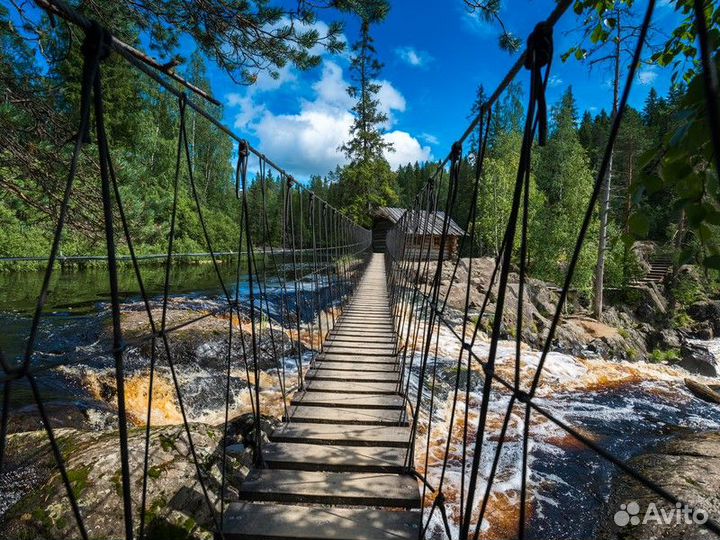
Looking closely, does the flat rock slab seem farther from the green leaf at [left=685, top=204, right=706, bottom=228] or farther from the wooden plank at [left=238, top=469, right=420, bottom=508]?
the green leaf at [left=685, top=204, right=706, bottom=228]

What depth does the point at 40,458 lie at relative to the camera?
2.39m

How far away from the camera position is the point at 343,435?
101 inches

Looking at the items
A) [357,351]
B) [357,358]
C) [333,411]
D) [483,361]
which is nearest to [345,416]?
[333,411]

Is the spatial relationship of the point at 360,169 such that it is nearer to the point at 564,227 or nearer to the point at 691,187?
the point at 564,227

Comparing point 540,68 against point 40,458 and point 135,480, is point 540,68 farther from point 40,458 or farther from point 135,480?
point 40,458

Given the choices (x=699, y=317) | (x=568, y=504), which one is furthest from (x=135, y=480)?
(x=699, y=317)

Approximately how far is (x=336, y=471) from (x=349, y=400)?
0.87 m

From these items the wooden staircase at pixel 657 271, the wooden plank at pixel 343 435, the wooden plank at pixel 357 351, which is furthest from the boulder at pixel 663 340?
the wooden plank at pixel 343 435

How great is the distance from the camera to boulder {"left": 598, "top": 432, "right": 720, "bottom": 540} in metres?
2.86

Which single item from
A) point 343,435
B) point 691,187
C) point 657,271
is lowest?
point 343,435

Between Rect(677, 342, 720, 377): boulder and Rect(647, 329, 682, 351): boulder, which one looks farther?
Rect(647, 329, 682, 351): boulder

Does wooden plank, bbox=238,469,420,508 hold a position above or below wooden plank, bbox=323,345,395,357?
below

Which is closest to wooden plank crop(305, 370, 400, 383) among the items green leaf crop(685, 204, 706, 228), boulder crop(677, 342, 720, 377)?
green leaf crop(685, 204, 706, 228)

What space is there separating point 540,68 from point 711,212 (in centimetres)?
54
